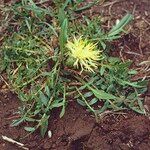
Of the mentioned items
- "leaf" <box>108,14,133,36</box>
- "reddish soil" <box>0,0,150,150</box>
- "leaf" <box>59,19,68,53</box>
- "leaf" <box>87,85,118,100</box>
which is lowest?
"reddish soil" <box>0,0,150,150</box>

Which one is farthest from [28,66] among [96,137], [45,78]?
[96,137]

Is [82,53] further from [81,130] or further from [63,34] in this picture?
[81,130]

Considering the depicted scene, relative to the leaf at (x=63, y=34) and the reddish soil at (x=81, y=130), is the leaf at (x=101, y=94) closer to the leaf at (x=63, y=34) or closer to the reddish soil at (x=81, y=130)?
the reddish soil at (x=81, y=130)

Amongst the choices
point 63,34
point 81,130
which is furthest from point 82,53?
point 81,130

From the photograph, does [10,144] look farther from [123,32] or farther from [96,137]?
[123,32]

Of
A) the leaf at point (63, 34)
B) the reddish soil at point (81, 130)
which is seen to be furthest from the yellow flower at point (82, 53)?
the reddish soil at point (81, 130)

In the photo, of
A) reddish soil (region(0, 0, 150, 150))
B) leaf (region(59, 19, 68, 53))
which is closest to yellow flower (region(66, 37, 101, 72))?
leaf (region(59, 19, 68, 53))

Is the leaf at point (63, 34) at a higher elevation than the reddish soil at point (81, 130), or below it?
higher

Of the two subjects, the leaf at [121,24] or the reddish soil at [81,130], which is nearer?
the reddish soil at [81,130]

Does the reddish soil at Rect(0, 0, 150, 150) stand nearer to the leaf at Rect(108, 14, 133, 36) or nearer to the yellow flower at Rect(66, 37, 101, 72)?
the yellow flower at Rect(66, 37, 101, 72)

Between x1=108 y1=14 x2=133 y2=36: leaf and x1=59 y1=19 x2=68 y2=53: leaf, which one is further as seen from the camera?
x1=108 y1=14 x2=133 y2=36: leaf
